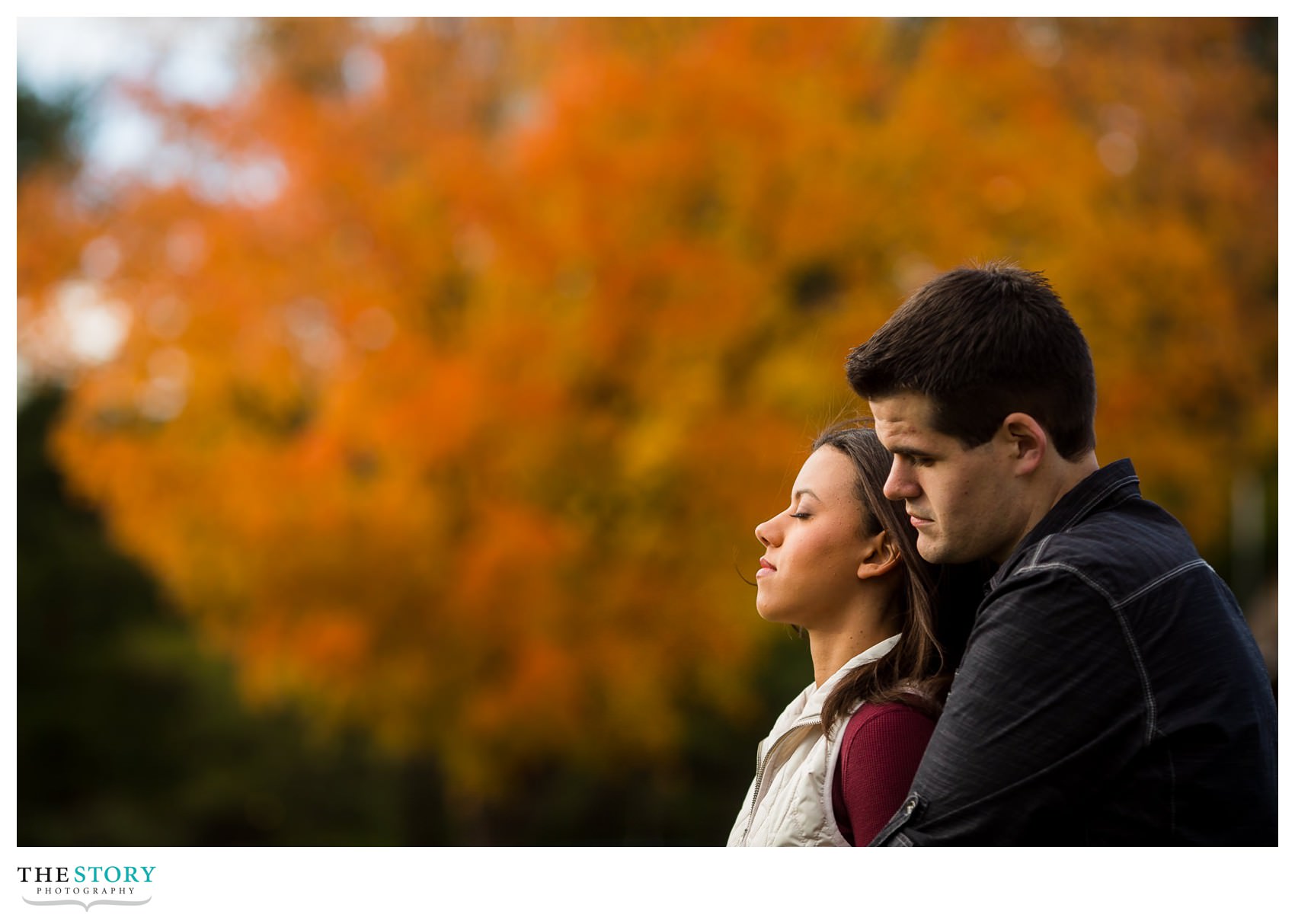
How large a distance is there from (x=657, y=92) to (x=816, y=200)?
116 centimetres

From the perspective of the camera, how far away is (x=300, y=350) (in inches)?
309

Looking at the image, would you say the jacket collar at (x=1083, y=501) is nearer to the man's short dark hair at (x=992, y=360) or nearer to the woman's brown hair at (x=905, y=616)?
the man's short dark hair at (x=992, y=360)

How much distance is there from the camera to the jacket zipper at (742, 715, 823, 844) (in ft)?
6.12

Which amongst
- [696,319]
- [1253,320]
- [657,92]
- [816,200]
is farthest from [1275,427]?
[657,92]

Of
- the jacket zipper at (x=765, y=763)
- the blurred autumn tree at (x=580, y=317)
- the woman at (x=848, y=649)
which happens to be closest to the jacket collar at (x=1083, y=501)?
the woman at (x=848, y=649)

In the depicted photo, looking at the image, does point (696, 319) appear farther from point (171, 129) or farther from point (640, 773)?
point (640, 773)

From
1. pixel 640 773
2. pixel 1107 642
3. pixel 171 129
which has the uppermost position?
pixel 171 129
